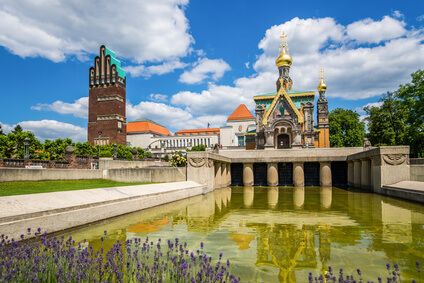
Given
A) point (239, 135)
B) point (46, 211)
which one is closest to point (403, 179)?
point (46, 211)

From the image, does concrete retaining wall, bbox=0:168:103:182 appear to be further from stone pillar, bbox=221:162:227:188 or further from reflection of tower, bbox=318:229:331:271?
reflection of tower, bbox=318:229:331:271

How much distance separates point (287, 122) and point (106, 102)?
2703 inches

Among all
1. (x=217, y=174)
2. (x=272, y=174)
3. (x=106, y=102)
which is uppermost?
(x=106, y=102)

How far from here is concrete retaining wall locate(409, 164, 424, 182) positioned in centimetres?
1802

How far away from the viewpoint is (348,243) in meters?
7.34

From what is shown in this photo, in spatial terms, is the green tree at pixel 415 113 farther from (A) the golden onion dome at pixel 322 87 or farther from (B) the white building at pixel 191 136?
(B) the white building at pixel 191 136

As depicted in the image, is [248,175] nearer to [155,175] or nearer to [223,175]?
[223,175]

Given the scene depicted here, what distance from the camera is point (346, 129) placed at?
7925 centimetres

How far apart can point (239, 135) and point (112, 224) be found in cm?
10265

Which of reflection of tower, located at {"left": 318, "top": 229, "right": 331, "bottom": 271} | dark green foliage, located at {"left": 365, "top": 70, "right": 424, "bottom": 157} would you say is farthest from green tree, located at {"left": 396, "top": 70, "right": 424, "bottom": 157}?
reflection of tower, located at {"left": 318, "top": 229, "right": 331, "bottom": 271}

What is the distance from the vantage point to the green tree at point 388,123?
43375 millimetres

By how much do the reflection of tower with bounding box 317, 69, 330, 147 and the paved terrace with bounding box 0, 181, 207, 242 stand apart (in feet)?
215

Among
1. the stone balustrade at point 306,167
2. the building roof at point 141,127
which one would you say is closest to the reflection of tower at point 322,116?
the stone balustrade at point 306,167

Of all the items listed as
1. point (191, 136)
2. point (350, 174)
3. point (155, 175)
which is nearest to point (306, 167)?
point (350, 174)
